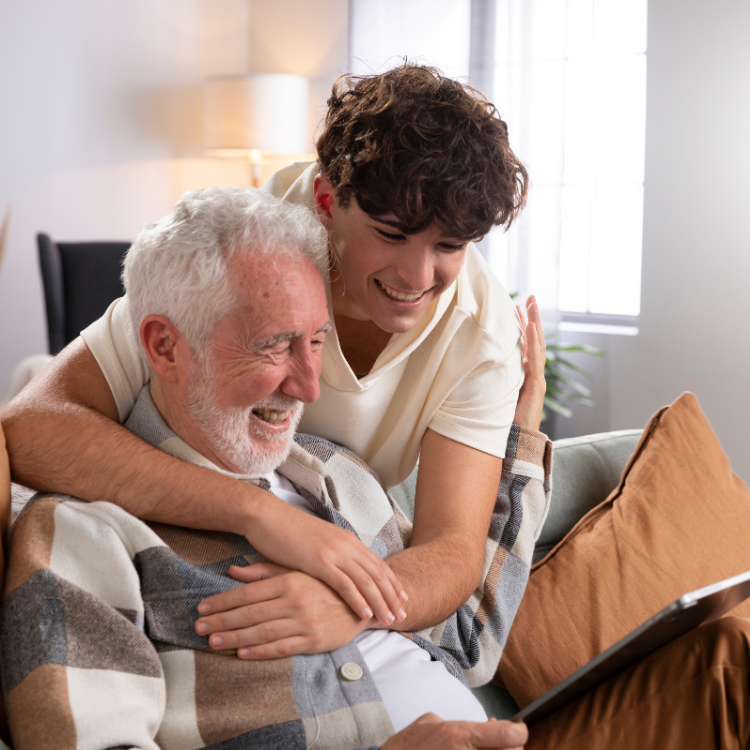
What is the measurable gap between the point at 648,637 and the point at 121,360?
845mm

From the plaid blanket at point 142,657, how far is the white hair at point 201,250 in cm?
18

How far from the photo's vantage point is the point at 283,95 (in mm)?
3965

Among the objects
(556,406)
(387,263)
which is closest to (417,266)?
(387,263)

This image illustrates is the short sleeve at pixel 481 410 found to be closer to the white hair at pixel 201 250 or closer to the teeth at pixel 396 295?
the teeth at pixel 396 295

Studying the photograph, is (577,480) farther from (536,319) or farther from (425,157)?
(425,157)

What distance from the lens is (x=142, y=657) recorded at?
94 cm

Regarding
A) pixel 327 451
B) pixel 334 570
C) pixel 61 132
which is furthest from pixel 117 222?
pixel 334 570

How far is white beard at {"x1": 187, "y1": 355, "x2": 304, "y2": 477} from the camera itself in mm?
1127

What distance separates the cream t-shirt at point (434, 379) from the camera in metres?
1.41

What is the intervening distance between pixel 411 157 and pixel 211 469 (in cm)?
53

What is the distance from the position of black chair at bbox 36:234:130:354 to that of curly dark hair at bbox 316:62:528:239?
209 centimetres

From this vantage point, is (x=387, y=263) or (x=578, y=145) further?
(x=578, y=145)

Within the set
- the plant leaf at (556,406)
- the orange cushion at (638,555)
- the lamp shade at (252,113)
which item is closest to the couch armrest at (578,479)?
the orange cushion at (638,555)

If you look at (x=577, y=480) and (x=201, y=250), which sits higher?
(x=201, y=250)
